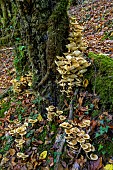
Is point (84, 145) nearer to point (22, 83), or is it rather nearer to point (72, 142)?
point (72, 142)

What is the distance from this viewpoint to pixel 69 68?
3449 millimetres

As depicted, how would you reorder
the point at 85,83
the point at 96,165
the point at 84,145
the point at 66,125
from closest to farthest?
the point at 96,165
the point at 84,145
the point at 66,125
the point at 85,83

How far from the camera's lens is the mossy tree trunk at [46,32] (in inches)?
144

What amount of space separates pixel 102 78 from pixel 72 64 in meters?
0.54

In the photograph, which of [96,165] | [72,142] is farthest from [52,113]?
[96,165]

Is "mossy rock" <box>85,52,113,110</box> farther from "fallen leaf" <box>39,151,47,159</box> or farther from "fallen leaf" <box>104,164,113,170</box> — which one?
"fallen leaf" <box>39,151,47,159</box>

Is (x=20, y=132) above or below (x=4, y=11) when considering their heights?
below

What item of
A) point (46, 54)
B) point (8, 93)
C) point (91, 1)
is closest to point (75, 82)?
point (46, 54)

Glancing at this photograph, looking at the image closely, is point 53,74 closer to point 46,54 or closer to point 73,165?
point 46,54

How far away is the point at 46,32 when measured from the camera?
3.74 meters

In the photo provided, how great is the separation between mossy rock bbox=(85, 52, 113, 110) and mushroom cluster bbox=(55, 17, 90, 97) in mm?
162

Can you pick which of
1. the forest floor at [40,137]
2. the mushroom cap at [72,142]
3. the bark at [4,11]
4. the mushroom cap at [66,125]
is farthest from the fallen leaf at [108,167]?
the bark at [4,11]

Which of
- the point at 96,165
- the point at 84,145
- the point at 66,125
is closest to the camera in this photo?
the point at 96,165

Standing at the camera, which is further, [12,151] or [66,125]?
[12,151]
